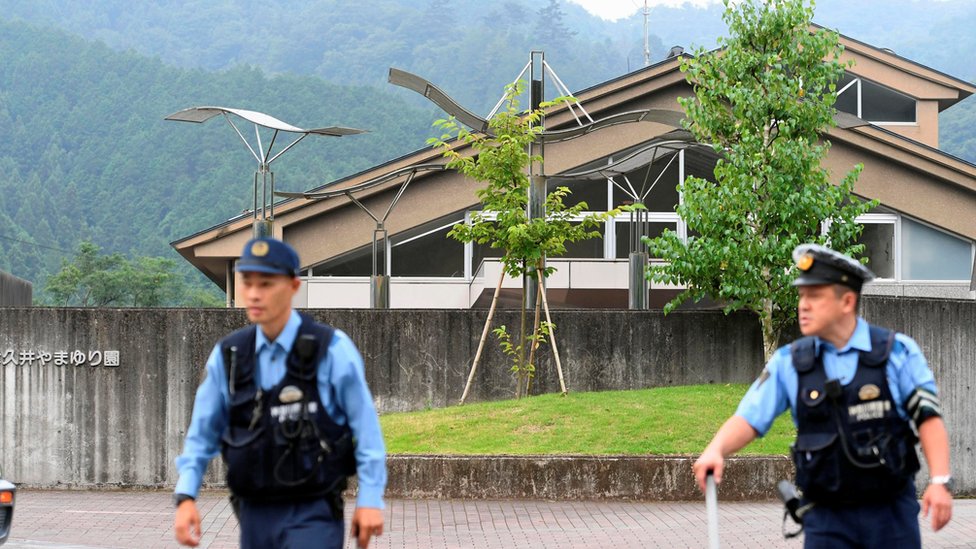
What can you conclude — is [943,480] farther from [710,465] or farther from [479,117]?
[479,117]

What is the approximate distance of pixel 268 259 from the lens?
5.32 meters

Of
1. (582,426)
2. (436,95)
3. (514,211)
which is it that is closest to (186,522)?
(582,426)

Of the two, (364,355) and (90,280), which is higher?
(90,280)

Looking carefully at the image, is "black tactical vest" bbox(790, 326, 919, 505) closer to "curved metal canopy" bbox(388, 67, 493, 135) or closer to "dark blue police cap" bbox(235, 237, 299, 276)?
"dark blue police cap" bbox(235, 237, 299, 276)

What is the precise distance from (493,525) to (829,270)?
26.1ft

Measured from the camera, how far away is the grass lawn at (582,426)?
51.0ft

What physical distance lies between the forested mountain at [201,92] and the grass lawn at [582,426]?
194 ft

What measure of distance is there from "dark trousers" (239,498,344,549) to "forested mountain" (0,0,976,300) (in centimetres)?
7091

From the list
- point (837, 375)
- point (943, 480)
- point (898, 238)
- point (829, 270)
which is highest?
point (898, 238)

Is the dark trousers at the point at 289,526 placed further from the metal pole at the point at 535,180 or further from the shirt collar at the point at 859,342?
the metal pole at the point at 535,180

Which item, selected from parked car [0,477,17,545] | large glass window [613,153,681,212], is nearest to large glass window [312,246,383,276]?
large glass window [613,153,681,212]

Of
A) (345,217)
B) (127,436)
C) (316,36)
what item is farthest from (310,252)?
(316,36)

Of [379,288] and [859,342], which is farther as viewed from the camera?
[379,288]

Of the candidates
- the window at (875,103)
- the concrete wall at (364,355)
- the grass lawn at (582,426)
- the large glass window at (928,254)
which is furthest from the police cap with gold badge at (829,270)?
the window at (875,103)
